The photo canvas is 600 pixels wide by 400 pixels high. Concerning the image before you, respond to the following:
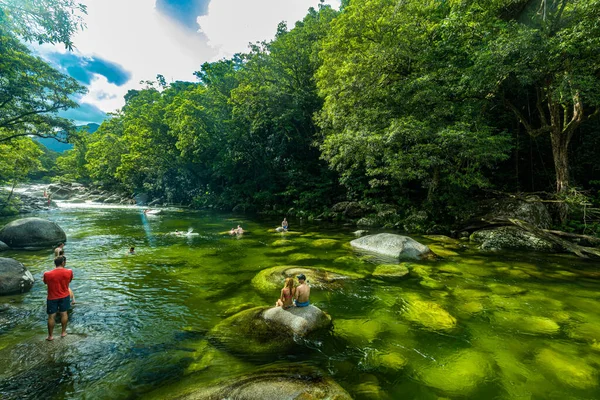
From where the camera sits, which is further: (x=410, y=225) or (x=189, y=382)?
(x=410, y=225)

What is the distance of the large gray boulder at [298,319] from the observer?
6.36 m

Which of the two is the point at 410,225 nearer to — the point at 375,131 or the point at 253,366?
the point at 375,131

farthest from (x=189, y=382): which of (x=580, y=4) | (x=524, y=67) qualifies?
(x=580, y=4)

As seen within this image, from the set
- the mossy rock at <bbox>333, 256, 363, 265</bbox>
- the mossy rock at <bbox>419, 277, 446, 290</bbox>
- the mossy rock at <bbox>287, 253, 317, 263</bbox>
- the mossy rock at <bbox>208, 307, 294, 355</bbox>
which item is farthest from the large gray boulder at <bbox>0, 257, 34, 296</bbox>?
the mossy rock at <bbox>419, 277, 446, 290</bbox>

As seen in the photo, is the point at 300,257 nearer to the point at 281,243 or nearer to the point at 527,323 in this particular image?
the point at 281,243

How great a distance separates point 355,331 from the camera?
6.83 m

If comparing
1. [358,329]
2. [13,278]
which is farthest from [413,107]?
[13,278]

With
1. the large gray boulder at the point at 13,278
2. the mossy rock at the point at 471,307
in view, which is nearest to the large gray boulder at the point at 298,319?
the mossy rock at the point at 471,307

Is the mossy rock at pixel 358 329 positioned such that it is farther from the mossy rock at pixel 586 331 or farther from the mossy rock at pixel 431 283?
the mossy rock at pixel 586 331

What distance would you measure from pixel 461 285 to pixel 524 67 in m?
11.4

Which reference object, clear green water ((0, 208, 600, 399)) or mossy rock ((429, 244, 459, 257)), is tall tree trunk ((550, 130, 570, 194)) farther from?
mossy rock ((429, 244, 459, 257))

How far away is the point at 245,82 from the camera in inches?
1350

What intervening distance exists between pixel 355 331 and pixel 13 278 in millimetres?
10827

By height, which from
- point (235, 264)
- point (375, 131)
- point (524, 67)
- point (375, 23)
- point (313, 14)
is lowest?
point (235, 264)
